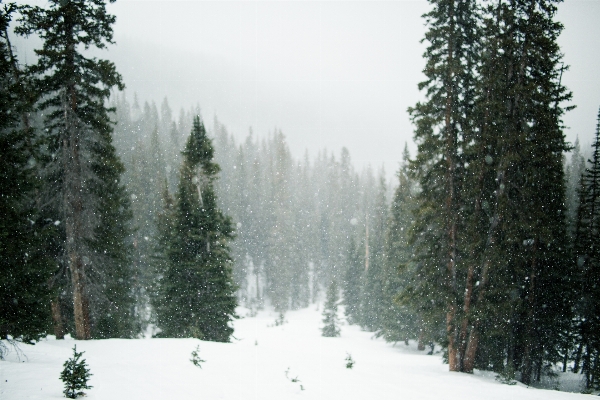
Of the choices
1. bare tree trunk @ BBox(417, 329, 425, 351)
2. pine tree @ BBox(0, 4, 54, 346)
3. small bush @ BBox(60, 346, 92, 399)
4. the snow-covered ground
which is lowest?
bare tree trunk @ BBox(417, 329, 425, 351)

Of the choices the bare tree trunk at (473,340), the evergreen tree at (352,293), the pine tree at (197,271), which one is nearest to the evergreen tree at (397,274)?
the bare tree trunk at (473,340)

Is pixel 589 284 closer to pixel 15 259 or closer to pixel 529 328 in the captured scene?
pixel 529 328

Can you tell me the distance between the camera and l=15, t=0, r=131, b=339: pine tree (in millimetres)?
13047

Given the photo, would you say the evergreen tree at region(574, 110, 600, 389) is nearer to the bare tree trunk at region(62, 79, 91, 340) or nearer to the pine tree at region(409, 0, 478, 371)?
the pine tree at region(409, 0, 478, 371)

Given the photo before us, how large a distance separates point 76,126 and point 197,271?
1067 cm

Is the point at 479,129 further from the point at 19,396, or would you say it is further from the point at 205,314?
the point at 205,314

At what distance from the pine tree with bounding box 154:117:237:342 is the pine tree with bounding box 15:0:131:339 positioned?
20.7ft

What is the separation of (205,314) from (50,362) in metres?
12.1

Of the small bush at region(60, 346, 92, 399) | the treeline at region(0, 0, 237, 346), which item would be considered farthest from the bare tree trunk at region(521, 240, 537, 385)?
the small bush at region(60, 346, 92, 399)

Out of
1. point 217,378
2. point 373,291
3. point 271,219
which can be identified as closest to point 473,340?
point 217,378

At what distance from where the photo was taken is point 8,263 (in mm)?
8172

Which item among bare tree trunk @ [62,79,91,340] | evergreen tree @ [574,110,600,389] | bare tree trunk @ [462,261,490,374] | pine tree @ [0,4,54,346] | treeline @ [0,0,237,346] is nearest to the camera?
pine tree @ [0,4,54,346]

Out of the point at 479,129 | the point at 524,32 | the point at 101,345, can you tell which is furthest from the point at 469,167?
the point at 101,345

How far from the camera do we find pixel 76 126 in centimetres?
1373
